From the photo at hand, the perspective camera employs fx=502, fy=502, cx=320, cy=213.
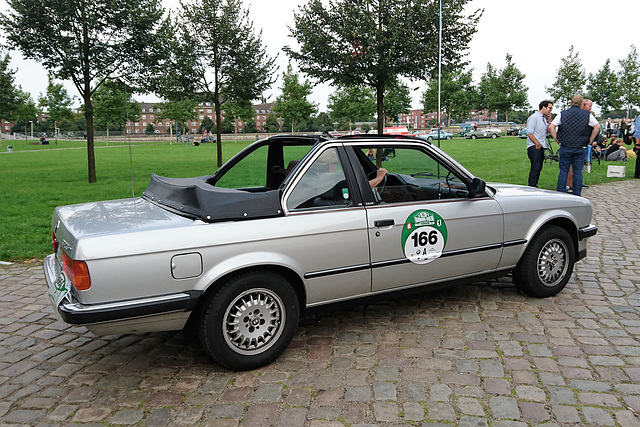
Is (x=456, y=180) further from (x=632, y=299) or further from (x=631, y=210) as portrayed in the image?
(x=631, y=210)

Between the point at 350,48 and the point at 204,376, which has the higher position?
the point at 350,48

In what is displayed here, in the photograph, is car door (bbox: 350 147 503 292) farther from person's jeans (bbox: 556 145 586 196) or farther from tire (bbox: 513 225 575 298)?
person's jeans (bbox: 556 145 586 196)

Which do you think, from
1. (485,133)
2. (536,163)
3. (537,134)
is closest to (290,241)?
(536,163)

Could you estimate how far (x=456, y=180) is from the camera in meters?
4.49

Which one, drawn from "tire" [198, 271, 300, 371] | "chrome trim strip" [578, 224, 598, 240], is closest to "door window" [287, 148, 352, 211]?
"tire" [198, 271, 300, 371]

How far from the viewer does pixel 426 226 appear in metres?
4.10

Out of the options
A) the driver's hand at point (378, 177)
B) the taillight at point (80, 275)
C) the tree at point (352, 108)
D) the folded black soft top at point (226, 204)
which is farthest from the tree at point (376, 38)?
the tree at point (352, 108)

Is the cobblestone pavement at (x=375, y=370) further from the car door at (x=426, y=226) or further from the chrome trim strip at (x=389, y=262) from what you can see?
the chrome trim strip at (x=389, y=262)

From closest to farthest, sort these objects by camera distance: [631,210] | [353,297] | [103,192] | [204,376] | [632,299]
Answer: [204,376], [353,297], [632,299], [631,210], [103,192]

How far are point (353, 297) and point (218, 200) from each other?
4.24 feet

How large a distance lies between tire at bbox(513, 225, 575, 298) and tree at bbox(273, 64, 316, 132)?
5008 centimetres

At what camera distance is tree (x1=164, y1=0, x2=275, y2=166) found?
19234 millimetres

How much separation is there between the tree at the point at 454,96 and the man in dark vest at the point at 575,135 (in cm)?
5420

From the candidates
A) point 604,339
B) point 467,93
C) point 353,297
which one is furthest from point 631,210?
point 467,93
